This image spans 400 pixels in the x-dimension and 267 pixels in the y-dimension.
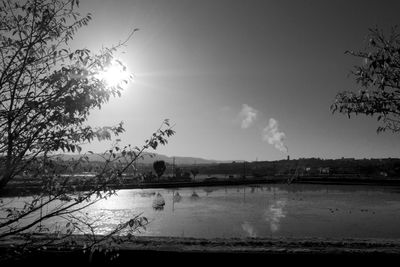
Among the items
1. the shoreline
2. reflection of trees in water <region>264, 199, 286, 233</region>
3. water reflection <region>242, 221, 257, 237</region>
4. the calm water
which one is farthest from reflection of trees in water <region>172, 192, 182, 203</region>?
the shoreline

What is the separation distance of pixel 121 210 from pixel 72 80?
28164 millimetres

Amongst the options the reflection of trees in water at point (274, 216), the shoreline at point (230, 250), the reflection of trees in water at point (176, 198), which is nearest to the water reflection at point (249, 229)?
the reflection of trees in water at point (274, 216)

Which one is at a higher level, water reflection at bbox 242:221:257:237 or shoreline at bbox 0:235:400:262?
shoreline at bbox 0:235:400:262

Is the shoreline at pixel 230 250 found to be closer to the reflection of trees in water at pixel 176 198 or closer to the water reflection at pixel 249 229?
the water reflection at pixel 249 229

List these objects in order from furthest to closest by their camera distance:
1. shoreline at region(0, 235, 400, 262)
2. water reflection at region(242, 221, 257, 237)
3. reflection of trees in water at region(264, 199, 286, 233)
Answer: reflection of trees in water at region(264, 199, 286, 233) → water reflection at region(242, 221, 257, 237) → shoreline at region(0, 235, 400, 262)

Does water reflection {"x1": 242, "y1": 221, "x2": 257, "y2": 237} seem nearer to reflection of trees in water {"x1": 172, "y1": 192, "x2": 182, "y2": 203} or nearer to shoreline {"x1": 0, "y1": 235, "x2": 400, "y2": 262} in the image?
shoreline {"x1": 0, "y1": 235, "x2": 400, "y2": 262}

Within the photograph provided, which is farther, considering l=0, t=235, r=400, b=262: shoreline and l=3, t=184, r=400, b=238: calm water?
l=3, t=184, r=400, b=238: calm water

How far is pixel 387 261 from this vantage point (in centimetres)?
1082

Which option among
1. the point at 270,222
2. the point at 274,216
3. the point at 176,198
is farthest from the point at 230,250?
the point at 176,198

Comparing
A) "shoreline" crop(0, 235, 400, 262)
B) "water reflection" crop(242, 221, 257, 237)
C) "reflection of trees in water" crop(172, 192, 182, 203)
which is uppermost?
"shoreline" crop(0, 235, 400, 262)

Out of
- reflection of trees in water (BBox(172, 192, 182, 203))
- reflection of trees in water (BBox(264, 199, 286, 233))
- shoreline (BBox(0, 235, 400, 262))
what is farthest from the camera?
reflection of trees in water (BBox(172, 192, 182, 203))

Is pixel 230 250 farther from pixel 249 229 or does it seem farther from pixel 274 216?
pixel 274 216

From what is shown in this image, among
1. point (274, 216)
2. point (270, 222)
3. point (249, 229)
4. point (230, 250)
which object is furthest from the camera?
point (274, 216)

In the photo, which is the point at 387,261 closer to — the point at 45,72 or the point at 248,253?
the point at 248,253
